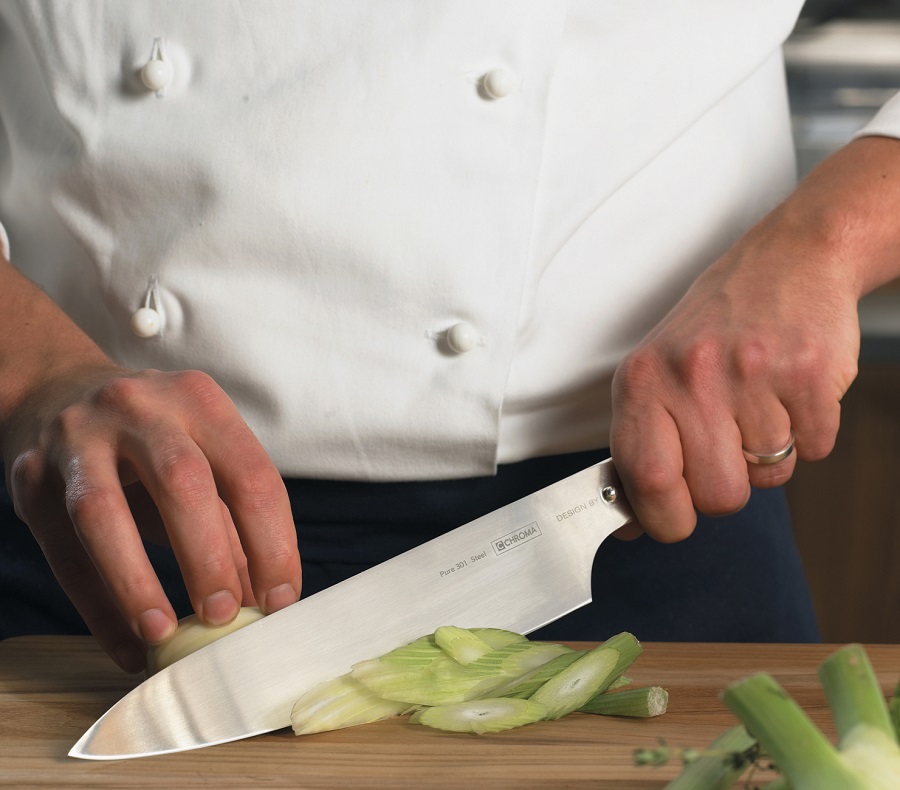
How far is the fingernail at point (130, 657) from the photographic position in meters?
0.70

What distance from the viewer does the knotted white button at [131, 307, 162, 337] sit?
76 cm

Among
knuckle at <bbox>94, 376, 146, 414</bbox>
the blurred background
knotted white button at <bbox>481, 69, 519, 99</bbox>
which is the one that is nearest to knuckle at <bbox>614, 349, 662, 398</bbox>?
knotted white button at <bbox>481, 69, 519, 99</bbox>

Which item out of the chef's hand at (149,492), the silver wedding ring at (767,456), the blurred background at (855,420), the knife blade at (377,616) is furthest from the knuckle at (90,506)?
the blurred background at (855,420)

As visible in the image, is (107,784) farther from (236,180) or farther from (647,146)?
(647,146)

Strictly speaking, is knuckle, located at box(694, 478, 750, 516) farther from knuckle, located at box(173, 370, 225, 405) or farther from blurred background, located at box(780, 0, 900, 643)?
blurred background, located at box(780, 0, 900, 643)

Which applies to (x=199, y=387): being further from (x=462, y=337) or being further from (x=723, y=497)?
(x=723, y=497)

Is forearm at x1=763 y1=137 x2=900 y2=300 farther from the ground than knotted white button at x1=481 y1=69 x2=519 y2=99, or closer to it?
closer to it

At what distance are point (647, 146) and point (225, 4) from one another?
0.33 metres

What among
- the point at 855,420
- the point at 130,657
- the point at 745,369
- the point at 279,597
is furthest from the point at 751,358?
the point at 855,420

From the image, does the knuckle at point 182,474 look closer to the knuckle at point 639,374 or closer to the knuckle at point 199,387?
the knuckle at point 199,387

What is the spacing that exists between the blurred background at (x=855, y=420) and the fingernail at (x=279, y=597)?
4.73ft

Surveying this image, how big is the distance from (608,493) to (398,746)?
237mm

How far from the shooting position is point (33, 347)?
0.74 m

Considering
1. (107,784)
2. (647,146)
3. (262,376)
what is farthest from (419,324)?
(107,784)
